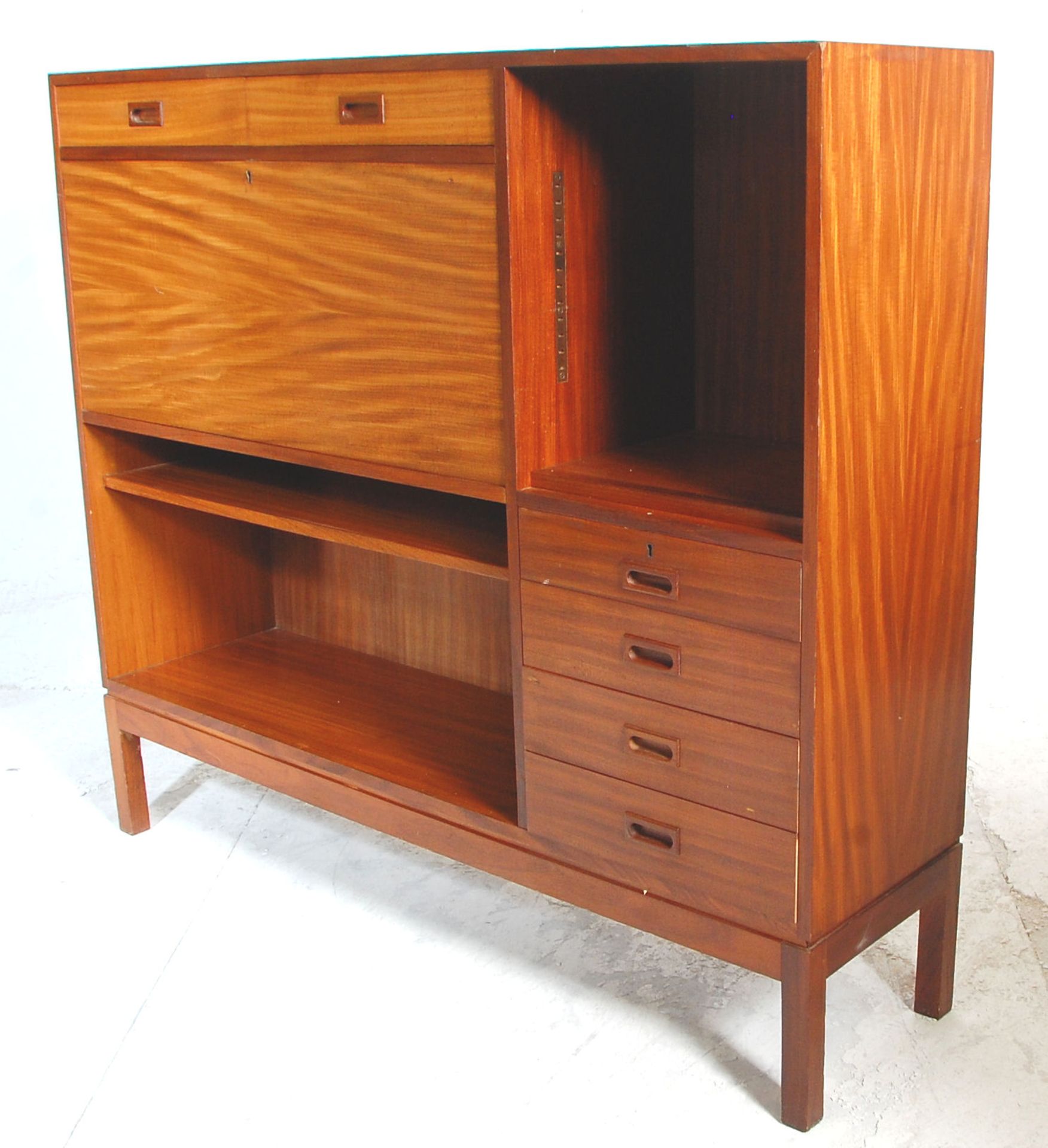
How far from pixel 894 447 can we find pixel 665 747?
566 millimetres

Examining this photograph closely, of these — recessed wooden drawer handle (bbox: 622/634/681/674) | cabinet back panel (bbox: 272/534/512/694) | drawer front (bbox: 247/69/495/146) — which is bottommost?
cabinet back panel (bbox: 272/534/512/694)

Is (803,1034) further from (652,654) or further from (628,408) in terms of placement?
(628,408)

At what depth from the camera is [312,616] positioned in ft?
12.1

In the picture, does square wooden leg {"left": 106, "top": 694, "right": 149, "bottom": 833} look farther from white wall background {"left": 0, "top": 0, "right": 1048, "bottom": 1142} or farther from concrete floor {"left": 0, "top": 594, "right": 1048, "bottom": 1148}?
white wall background {"left": 0, "top": 0, "right": 1048, "bottom": 1142}

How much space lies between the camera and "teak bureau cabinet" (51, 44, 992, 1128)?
2.18 meters

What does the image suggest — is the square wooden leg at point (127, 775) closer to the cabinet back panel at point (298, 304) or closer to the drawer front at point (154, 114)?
the cabinet back panel at point (298, 304)

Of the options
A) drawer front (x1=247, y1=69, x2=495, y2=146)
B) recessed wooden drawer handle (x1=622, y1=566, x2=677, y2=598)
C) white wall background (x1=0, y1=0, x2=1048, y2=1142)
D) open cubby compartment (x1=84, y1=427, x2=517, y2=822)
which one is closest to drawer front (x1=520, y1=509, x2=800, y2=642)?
recessed wooden drawer handle (x1=622, y1=566, x2=677, y2=598)

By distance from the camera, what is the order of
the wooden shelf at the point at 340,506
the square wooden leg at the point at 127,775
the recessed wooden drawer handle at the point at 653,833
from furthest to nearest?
the square wooden leg at the point at 127,775
the wooden shelf at the point at 340,506
the recessed wooden drawer handle at the point at 653,833

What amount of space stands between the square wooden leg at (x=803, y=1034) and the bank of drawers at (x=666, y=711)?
63mm

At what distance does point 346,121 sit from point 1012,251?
1.68m

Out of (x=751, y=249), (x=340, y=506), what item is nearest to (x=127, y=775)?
(x=340, y=506)

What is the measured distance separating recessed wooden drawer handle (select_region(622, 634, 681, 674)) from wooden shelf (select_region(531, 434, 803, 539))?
0.21 meters

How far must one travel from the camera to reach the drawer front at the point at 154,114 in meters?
2.74

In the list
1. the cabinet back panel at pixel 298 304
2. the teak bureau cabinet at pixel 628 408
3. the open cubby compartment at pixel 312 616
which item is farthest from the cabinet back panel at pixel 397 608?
the cabinet back panel at pixel 298 304
